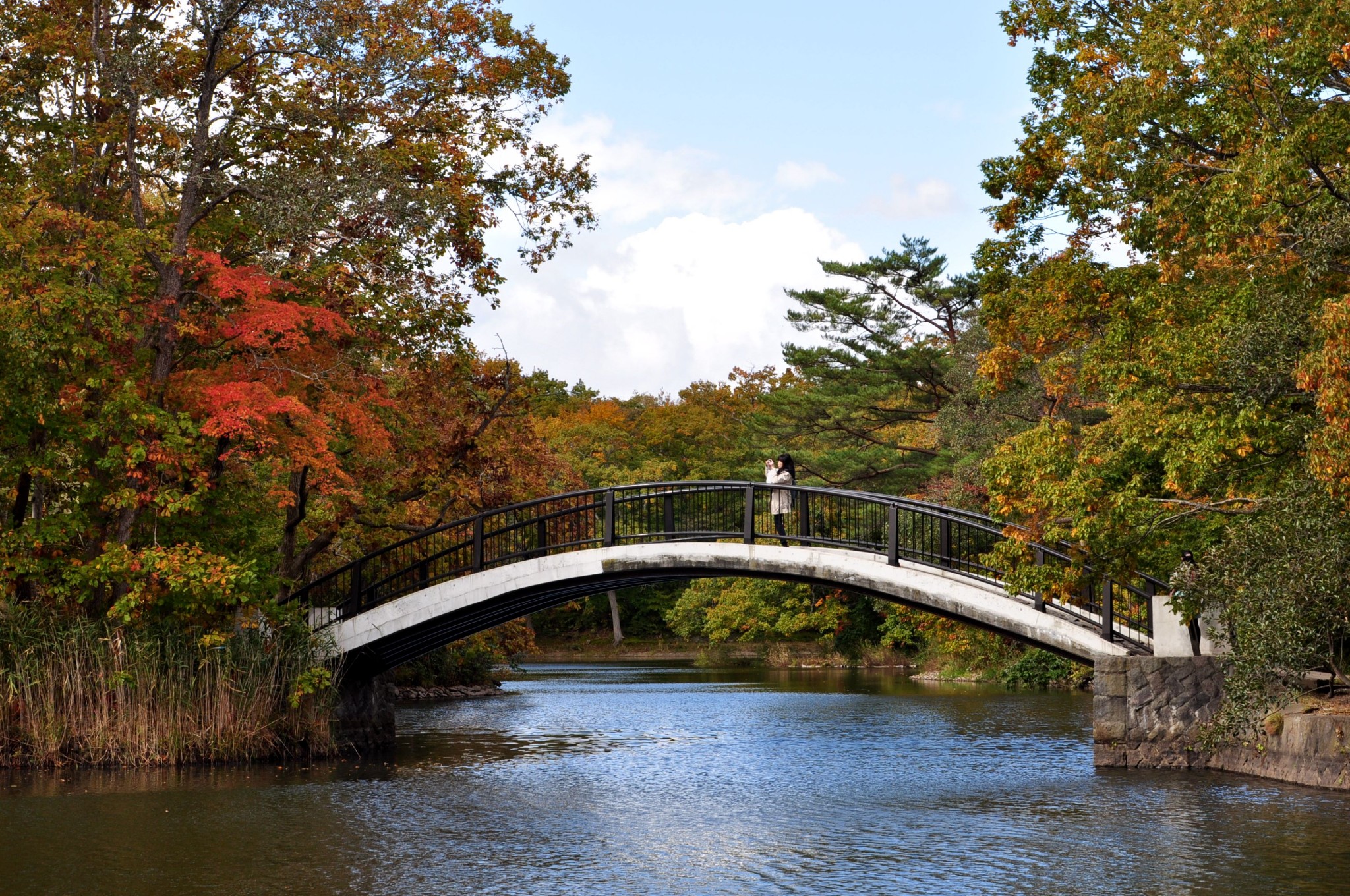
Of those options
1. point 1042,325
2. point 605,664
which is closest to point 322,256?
point 1042,325

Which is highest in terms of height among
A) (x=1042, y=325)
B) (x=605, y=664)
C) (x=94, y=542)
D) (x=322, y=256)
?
(x=322, y=256)

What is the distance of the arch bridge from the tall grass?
2.68m

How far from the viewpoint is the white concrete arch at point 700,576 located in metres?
16.1

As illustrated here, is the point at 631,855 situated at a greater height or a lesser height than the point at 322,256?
lesser

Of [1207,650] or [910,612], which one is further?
[910,612]

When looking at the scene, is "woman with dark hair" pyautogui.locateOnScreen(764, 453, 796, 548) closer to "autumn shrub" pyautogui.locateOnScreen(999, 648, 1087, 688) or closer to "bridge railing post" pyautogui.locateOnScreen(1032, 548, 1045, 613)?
"bridge railing post" pyautogui.locateOnScreen(1032, 548, 1045, 613)

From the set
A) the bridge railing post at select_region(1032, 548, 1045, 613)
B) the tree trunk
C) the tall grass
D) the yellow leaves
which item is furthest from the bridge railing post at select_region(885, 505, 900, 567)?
the tree trunk

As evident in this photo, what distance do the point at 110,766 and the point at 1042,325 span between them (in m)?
12.4

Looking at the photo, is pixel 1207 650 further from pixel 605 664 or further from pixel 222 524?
pixel 605 664

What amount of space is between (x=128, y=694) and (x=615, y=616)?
46992 mm

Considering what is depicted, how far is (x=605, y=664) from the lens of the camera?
55594mm

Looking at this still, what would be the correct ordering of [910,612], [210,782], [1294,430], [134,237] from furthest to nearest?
[910,612] → [134,237] → [210,782] → [1294,430]

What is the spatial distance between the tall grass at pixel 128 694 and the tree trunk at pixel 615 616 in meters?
45.7

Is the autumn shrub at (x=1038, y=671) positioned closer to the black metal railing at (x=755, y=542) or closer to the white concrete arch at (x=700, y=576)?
the black metal railing at (x=755, y=542)
